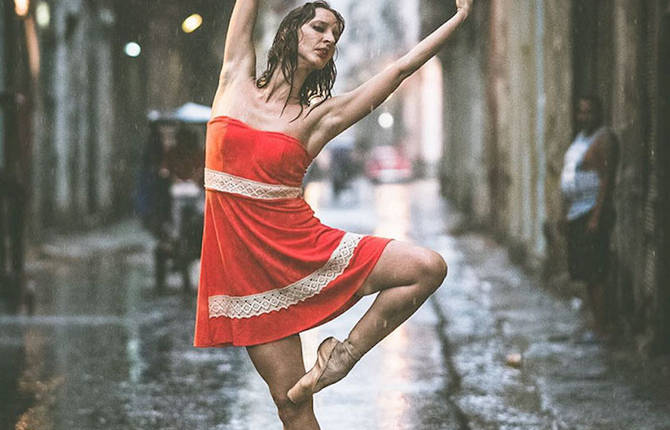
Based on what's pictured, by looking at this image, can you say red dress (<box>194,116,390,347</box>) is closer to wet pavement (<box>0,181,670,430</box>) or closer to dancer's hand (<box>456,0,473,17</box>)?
dancer's hand (<box>456,0,473,17</box>)

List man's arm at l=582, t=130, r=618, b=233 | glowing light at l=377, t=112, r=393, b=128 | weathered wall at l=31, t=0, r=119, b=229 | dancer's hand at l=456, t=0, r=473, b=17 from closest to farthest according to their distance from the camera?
1. dancer's hand at l=456, t=0, r=473, b=17
2. man's arm at l=582, t=130, r=618, b=233
3. weathered wall at l=31, t=0, r=119, b=229
4. glowing light at l=377, t=112, r=393, b=128

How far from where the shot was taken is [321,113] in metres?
4.71

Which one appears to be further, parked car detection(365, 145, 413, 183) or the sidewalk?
parked car detection(365, 145, 413, 183)

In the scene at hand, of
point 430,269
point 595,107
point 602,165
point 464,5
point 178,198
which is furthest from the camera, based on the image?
point 178,198

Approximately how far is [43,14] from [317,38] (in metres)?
18.2

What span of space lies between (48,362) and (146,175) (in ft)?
22.5

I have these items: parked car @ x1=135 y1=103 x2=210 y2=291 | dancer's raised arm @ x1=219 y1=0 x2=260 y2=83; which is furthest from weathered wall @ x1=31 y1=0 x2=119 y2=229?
dancer's raised arm @ x1=219 y1=0 x2=260 y2=83

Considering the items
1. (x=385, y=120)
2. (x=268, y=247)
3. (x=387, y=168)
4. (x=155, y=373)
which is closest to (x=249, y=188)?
(x=268, y=247)

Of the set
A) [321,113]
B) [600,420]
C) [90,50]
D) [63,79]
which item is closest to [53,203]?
[63,79]

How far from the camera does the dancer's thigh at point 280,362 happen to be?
4.68m

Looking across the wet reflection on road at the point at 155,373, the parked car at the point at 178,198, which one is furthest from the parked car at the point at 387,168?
the wet reflection on road at the point at 155,373

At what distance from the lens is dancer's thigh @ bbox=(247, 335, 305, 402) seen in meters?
4.68

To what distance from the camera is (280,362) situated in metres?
4.69

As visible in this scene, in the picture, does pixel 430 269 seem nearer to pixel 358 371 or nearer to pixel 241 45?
pixel 241 45
